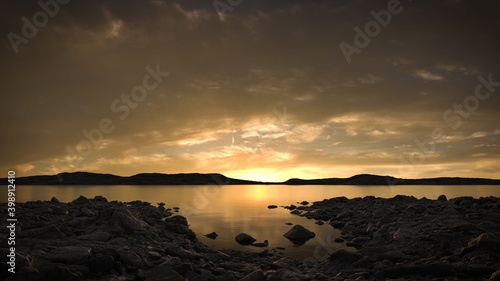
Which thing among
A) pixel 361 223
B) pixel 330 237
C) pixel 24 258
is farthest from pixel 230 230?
pixel 24 258

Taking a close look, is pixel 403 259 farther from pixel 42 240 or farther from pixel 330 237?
pixel 42 240

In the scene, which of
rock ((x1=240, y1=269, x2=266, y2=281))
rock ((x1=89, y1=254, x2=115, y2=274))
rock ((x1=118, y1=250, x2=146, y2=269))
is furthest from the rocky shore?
rock ((x1=89, y1=254, x2=115, y2=274))

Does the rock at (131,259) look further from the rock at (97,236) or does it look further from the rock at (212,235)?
the rock at (212,235)

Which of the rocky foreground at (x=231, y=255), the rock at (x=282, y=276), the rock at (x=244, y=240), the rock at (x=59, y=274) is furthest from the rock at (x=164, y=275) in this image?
the rock at (x=244, y=240)

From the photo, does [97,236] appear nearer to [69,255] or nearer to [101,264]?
[69,255]

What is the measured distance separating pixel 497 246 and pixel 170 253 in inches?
484

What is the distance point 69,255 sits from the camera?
850cm

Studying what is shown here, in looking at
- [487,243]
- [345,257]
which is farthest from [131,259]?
[487,243]

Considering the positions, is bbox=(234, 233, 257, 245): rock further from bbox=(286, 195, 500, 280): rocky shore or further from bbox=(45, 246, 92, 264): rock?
bbox=(45, 246, 92, 264): rock

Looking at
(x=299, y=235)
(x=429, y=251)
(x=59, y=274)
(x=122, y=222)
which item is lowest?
(x=299, y=235)

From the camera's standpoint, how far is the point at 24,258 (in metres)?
7.66

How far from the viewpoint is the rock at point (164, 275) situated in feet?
27.6

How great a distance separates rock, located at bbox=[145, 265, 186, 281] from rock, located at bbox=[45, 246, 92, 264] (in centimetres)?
209

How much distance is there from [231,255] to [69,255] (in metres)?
7.59
